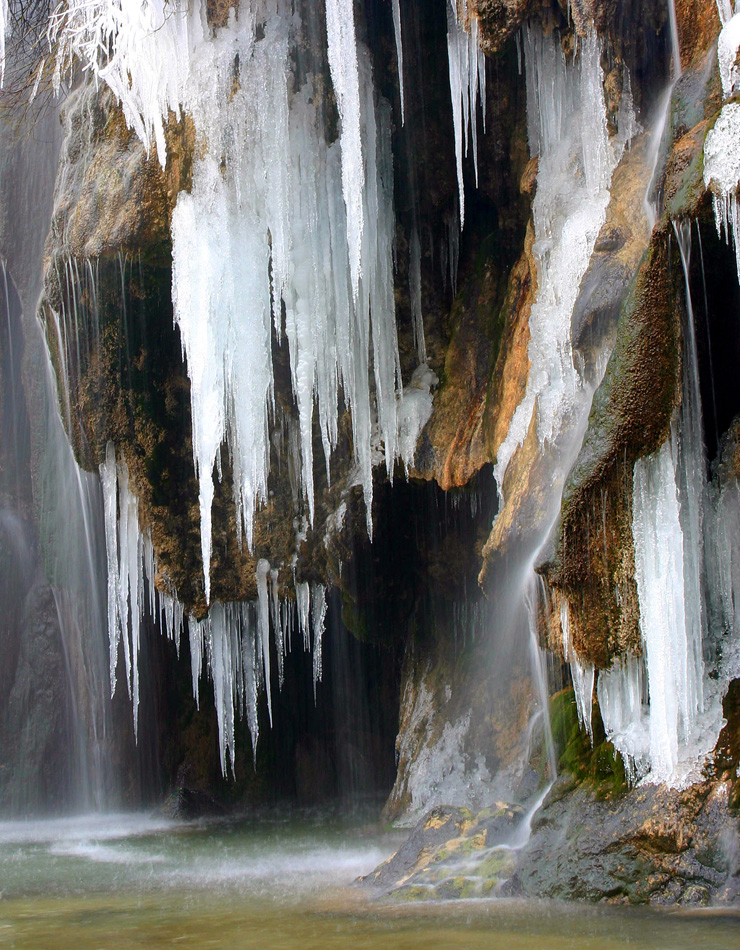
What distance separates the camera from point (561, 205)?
7.20 meters

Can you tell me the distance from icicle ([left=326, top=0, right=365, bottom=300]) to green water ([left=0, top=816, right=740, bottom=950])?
4.02m

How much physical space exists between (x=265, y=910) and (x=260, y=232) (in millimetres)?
4812

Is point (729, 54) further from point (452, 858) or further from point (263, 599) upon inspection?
point (263, 599)

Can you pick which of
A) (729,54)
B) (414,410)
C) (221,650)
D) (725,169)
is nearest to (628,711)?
(725,169)

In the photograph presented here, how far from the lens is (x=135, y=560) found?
9.18 m

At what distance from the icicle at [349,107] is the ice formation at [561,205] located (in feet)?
3.93

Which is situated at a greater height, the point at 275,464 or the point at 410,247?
the point at 410,247

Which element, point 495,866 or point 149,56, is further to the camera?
point 149,56

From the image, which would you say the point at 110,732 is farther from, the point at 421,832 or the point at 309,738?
the point at 421,832

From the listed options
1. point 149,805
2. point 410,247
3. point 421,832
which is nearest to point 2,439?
point 149,805

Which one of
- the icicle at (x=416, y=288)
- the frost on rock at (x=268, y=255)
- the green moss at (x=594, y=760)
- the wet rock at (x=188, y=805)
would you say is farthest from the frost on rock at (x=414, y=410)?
the wet rock at (x=188, y=805)

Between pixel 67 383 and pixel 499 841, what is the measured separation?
16.5ft

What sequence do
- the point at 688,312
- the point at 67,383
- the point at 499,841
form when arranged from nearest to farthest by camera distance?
the point at 688,312
the point at 499,841
the point at 67,383

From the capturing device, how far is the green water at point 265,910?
4.57 m
